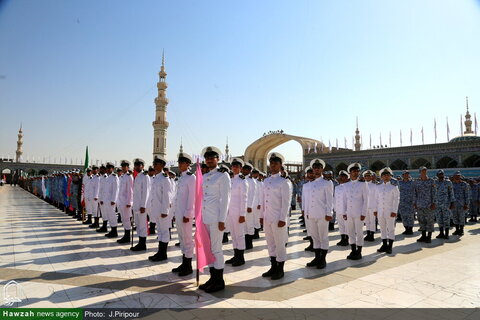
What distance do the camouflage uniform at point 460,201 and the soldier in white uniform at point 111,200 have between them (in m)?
10.9

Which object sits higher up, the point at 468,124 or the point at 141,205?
the point at 468,124

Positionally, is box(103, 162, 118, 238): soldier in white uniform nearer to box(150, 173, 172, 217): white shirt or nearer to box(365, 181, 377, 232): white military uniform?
box(150, 173, 172, 217): white shirt

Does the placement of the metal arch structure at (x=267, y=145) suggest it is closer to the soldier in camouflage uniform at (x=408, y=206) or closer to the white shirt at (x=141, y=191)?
the soldier in camouflage uniform at (x=408, y=206)

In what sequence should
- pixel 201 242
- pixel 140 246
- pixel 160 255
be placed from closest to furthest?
pixel 201 242 < pixel 160 255 < pixel 140 246

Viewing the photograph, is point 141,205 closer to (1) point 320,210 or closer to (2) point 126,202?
(2) point 126,202

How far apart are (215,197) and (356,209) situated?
334 centimetres

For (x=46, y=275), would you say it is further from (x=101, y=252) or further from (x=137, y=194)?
(x=137, y=194)

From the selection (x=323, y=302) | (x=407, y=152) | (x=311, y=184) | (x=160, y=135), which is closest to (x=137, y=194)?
(x=311, y=184)

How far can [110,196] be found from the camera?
8281 mm

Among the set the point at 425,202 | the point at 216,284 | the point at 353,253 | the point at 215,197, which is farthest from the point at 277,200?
the point at 425,202

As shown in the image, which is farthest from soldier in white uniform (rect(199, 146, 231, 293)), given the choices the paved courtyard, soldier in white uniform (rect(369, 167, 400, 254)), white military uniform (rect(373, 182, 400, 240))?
white military uniform (rect(373, 182, 400, 240))

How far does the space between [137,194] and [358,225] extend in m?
4.93

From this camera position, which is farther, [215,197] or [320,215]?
[320,215]

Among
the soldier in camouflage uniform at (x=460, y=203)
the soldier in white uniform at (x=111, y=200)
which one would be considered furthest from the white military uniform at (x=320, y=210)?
the soldier in camouflage uniform at (x=460, y=203)
